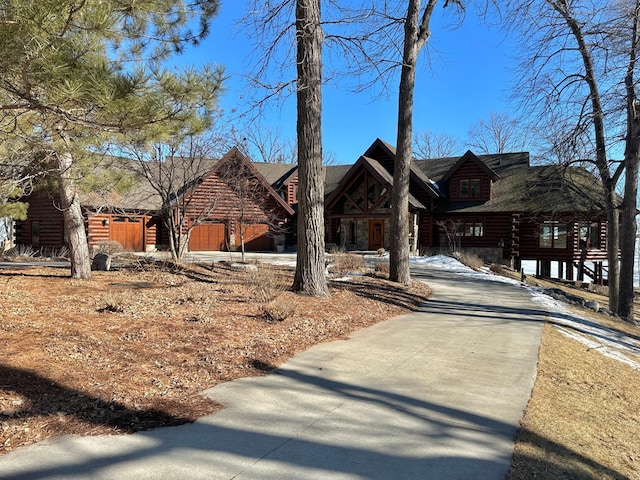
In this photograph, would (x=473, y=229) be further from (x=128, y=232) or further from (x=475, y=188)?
(x=128, y=232)

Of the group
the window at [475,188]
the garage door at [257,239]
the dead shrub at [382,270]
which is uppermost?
the window at [475,188]

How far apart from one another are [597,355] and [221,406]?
719 cm

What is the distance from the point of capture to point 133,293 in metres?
9.38

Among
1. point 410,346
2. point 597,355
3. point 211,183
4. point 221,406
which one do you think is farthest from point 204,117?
point 211,183

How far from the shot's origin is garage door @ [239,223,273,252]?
32.6 m

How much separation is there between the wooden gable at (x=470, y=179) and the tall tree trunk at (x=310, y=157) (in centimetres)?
2242

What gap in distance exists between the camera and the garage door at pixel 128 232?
96.5ft

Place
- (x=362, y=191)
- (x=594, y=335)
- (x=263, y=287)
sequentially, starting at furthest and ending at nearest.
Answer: (x=362, y=191), (x=594, y=335), (x=263, y=287)

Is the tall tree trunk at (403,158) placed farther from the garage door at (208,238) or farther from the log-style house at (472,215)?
the garage door at (208,238)

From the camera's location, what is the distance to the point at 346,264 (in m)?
17.0

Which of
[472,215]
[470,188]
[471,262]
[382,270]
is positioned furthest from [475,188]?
[382,270]

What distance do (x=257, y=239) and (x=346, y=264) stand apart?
16867 mm

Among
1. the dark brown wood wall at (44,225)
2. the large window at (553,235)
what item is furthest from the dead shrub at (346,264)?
the dark brown wood wall at (44,225)

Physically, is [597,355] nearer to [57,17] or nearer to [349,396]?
[349,396]
